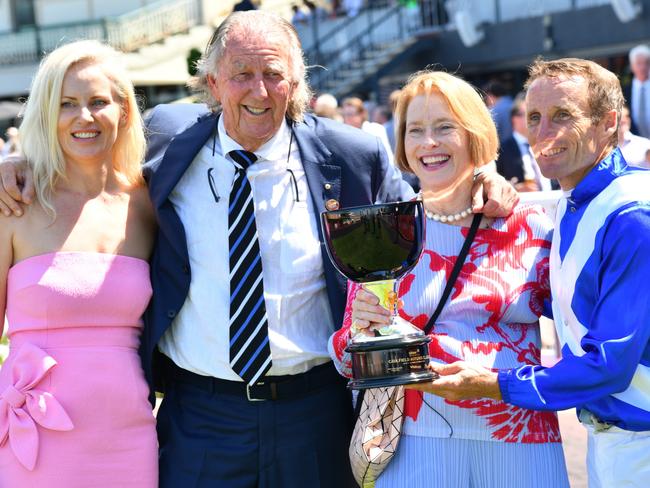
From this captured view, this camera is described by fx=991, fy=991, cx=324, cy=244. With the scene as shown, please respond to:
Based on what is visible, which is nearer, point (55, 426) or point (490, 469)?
point (490, 469)

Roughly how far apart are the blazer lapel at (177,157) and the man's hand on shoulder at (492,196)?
986mm

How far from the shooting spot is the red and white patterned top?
3057 mm

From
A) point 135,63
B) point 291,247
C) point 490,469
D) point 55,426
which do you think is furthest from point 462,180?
point 135,63

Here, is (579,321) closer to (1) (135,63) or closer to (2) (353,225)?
(2) (353,225)

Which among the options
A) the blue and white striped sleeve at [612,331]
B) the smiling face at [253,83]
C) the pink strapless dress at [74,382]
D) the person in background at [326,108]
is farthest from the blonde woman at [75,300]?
the person in background at [326,108]

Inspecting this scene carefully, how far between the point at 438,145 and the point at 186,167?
2.99 ft

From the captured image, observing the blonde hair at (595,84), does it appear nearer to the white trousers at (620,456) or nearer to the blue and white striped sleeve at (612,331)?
the blue and white striped sleeve at (612,331)

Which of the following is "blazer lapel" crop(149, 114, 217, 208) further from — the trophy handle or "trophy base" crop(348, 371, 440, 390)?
"trophy base" crop(348, 371, 440, 390)

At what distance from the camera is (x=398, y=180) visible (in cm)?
380

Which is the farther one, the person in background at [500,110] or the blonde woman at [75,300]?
the person in background at [500,110]

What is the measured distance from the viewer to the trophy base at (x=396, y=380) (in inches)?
111

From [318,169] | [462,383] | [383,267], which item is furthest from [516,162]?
[462,383]

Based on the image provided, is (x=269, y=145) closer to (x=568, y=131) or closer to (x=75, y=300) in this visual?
(x=75, y=300)

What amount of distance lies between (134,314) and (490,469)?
1.32m
